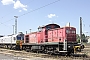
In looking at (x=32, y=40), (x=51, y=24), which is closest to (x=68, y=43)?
(x=51, y=24)

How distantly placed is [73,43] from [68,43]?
599 millimetres

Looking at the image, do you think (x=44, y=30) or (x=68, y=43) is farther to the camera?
(x=44, y=30)

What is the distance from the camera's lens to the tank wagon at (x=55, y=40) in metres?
18.0

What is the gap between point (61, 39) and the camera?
19.1 m

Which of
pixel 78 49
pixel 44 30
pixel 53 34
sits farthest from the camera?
pixel 44 30

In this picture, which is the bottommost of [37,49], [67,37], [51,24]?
[37,49]

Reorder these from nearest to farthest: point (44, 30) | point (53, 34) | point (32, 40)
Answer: point (53, 34)
point (44, 30)
point (32, 40)

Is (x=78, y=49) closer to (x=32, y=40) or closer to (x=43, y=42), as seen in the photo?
(x=43, y=42)

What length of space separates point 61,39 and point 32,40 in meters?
7.66

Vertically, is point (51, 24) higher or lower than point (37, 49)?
higher

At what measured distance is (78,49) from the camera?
58.7 feet

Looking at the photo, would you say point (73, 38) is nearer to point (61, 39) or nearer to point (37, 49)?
point (61, 39)

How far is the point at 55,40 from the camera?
20000 mm

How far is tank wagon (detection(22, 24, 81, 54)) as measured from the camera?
1795 cm
